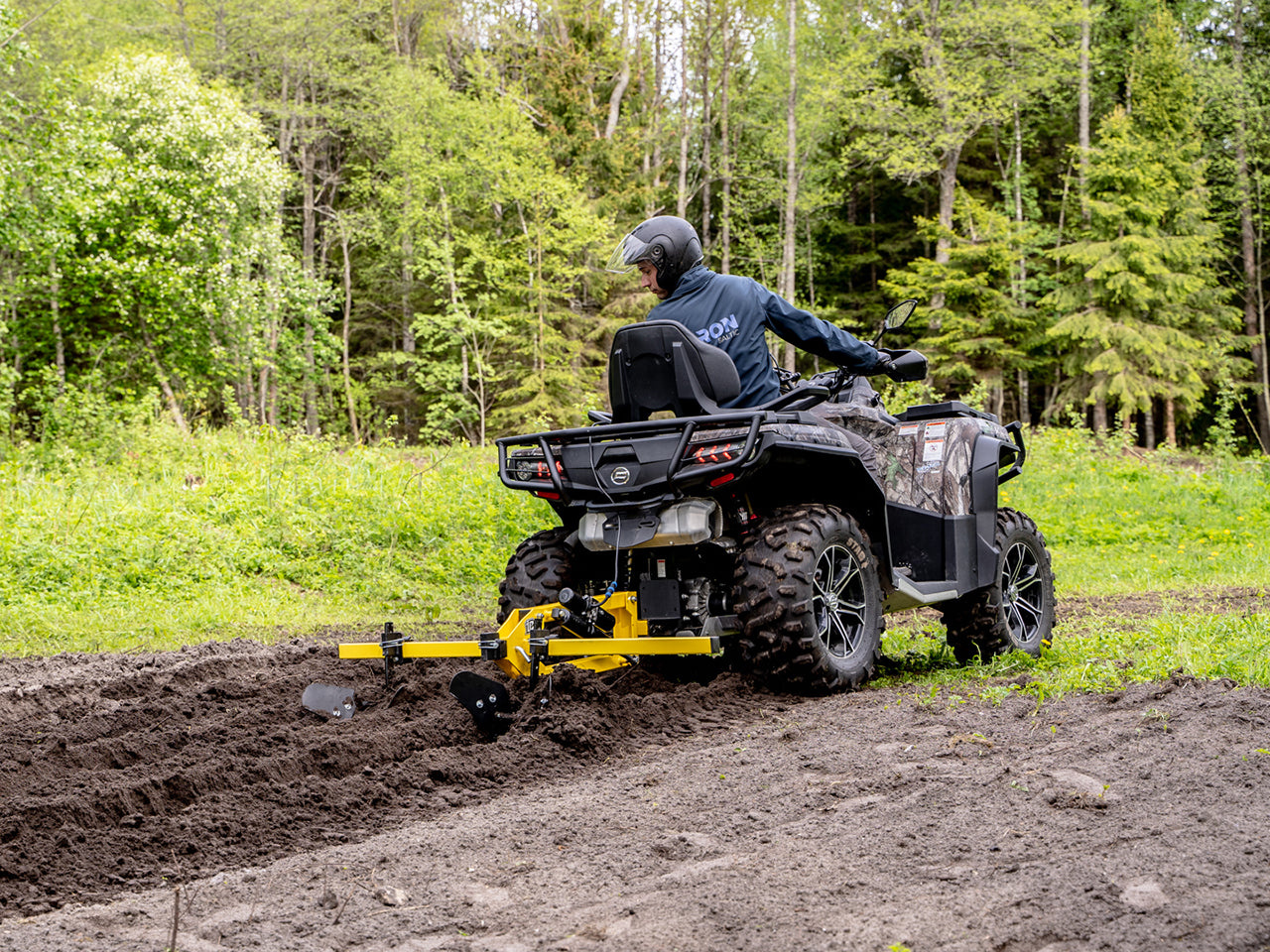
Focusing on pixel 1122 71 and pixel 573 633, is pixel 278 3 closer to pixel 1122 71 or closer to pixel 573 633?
pixel 1122 71

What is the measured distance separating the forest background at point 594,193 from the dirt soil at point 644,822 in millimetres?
21639

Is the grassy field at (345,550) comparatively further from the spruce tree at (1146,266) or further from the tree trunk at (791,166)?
the tree trunk at (791,166)

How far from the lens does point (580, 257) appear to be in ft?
104

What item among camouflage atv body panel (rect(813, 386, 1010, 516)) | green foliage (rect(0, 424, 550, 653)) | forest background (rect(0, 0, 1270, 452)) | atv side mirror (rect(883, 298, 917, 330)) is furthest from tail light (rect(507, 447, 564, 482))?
forest background (rect(0, 0, 1270, 452))

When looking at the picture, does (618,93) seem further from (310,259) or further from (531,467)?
(531,467)

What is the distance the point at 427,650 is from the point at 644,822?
1770mm

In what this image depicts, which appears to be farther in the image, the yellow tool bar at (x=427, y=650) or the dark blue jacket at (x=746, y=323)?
the dark blue jacket at (x=746, y=323)

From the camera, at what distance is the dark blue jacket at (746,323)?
216 inches

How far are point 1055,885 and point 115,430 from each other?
49.7 feet

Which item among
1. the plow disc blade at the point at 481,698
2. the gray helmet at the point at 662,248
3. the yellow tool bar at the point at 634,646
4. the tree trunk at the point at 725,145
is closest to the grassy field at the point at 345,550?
the yellow tool bar at the point at 634,646

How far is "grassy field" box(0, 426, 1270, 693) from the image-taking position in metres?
6.67

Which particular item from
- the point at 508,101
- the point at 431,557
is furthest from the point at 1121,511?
the point at 508,101

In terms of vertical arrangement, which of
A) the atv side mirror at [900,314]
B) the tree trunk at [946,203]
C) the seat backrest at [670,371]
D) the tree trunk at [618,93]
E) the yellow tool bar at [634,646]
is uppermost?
the tree trunk at [618,93]

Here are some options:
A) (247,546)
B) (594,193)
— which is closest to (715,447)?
(247,546)
